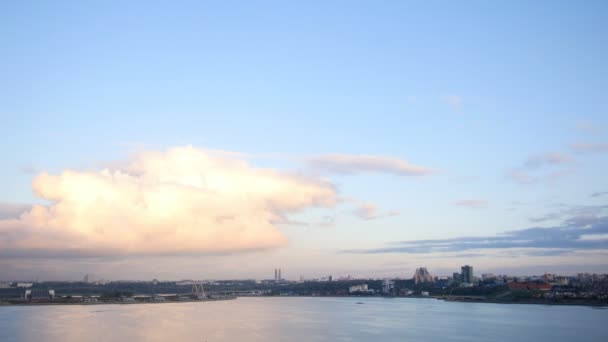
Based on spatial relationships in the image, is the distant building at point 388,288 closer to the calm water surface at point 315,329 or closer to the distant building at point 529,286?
the distant building at point 529,286

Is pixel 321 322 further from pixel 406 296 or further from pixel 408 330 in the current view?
pixel 406 296

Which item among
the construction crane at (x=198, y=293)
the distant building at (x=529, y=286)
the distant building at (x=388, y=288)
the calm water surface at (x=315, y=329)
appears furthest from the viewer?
the distant building at (x=388, y=288)

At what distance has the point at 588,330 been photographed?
987 inches

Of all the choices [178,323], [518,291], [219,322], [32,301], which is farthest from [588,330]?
[32,301]

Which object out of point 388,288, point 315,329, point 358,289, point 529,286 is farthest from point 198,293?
point 315,329

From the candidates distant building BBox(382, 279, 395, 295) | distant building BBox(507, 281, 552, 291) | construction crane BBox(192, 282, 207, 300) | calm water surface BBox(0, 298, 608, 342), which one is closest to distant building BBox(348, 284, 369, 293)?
distant building BBox(382, 279, 395, 295)

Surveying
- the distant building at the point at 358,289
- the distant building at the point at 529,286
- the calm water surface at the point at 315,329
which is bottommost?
the distant building at the point at 358,289

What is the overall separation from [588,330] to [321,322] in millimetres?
12832

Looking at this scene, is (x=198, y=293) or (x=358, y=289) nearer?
(x=198, y=293)

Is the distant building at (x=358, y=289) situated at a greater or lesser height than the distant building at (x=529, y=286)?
lesser

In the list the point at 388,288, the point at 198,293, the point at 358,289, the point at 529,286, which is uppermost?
the point at 529,286

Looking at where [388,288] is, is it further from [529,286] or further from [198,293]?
[198,293]

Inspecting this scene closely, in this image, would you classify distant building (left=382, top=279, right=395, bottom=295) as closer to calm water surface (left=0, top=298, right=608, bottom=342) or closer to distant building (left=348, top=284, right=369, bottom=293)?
distant building (left=348, top=284, right=369, bottom=293)

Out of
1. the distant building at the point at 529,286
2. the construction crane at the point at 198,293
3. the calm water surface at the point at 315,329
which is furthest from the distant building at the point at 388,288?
the calm water surface at the point at 315,329
